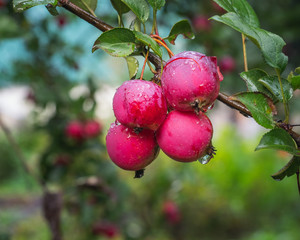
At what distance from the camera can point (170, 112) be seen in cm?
45

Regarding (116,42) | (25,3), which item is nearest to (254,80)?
(116,42)

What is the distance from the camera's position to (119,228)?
175cm

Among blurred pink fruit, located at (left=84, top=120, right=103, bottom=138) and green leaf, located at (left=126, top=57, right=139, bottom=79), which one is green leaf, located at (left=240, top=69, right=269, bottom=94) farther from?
blurred pink fruit, located at (left=84, top=120, right=103, bottom=138)

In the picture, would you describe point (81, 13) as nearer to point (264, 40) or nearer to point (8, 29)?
point (264, 40)

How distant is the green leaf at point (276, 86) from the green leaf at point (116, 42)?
0.63 feet

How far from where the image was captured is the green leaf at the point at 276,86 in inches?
19.0

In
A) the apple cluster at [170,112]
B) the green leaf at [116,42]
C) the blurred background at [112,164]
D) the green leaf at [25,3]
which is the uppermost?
the green leaf at [25,3]

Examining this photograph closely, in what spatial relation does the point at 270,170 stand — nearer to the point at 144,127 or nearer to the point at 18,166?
the point at 144,127

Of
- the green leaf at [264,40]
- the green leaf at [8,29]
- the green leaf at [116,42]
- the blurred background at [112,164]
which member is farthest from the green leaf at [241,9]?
the green leaf at [8,29]

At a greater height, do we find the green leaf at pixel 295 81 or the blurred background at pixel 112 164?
the green leaf at pixel 295 81

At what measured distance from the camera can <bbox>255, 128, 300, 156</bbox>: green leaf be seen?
0.40 meters

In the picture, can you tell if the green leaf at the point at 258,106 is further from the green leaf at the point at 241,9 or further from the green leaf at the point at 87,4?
the green leaf at the point at 87,4

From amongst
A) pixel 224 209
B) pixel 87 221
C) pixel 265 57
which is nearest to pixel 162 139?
pixel 265 57

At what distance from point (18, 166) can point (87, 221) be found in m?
4.26
